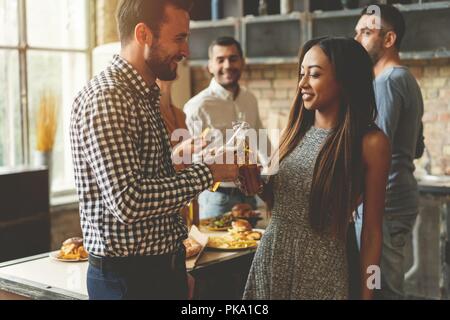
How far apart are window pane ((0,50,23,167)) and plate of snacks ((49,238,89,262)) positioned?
2866mm

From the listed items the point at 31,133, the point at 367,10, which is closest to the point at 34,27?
the point at 31,133

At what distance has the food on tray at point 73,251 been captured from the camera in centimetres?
252

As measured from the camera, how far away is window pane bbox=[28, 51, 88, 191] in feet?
17.5

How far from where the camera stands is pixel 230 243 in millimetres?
2775

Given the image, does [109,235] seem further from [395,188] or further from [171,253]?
[395,188]

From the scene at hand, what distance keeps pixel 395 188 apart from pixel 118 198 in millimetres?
1867

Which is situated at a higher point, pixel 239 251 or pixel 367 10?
pixel 367 10

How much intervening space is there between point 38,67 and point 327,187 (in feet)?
13.1

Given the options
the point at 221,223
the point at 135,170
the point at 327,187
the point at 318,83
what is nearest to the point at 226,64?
the point at 221,223

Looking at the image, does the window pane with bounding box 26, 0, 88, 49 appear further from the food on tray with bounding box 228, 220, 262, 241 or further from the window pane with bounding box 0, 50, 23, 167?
the food on tray with bounding box 228, 220, 262, 241

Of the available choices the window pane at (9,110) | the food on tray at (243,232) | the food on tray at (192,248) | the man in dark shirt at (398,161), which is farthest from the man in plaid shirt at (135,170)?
the window pane at (9,110)

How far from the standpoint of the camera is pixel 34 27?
5352 millimetres

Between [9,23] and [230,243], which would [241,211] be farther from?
[9,23]

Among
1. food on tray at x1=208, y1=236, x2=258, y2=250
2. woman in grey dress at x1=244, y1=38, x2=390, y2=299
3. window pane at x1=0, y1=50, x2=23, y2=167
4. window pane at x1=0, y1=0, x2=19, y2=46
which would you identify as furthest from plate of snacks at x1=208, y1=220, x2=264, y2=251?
window pane at x1=0, y1=0, x2=19, y2=46
